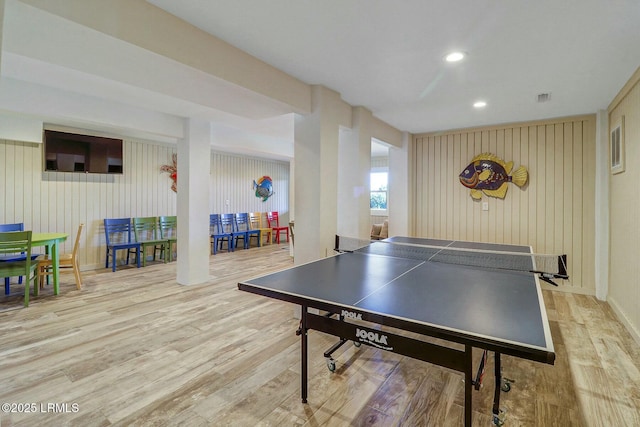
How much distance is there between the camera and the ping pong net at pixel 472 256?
2259 millimetres

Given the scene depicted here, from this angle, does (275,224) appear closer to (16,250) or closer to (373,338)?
(16,250)

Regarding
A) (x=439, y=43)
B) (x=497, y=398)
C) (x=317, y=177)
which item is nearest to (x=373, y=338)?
(x=497, y=398)

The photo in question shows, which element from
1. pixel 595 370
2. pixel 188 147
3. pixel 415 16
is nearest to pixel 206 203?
pixel 188 147

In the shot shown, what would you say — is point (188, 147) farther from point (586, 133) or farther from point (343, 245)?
point (586, 133)

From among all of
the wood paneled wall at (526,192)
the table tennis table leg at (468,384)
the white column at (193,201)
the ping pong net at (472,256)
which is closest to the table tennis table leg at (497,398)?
the table tennis table leg at (468,384)

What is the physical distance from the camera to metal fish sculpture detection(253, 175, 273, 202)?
351 inches

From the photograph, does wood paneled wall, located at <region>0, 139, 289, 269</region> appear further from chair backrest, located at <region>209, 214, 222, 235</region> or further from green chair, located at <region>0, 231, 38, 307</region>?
green chair, located at <region>0, 231, 38, 307</region>

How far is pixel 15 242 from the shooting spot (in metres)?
3.67

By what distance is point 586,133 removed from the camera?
418 centimetres

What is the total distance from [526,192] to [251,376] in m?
4.55

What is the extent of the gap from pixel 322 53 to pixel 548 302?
4.10 m

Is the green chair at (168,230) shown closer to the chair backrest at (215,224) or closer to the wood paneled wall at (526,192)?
the chair backrest at (215,224)

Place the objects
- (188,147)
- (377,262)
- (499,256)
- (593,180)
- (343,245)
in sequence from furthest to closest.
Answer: (188,147)
(593,180)
(343,245)
(499,256)
(377,262)

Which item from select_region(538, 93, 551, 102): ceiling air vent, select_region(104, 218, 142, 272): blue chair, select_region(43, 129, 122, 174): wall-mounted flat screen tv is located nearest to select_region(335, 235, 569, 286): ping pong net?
select_region(538, 93, 551, 102): ceiling air vent
